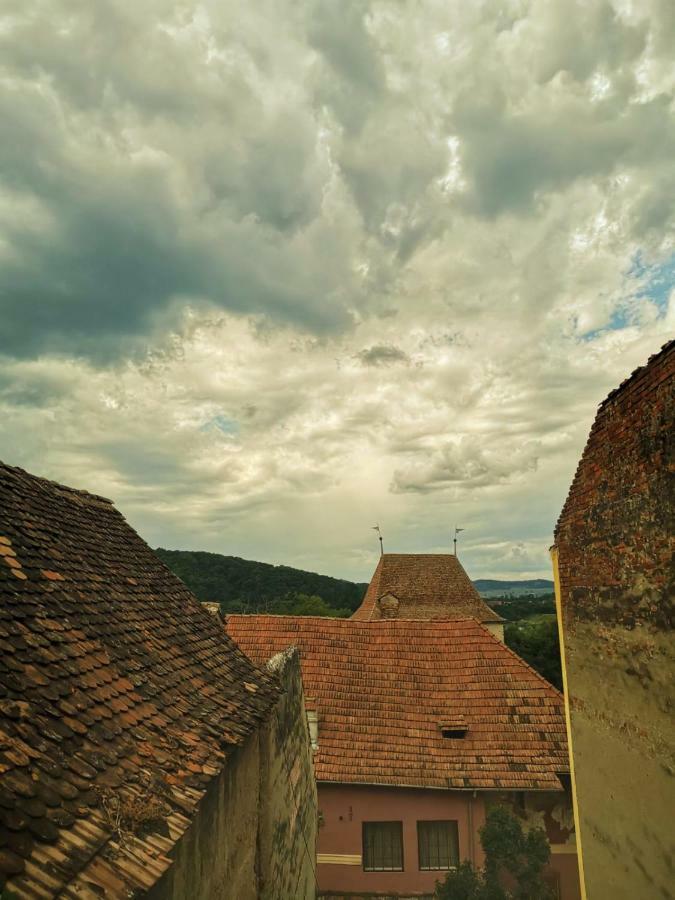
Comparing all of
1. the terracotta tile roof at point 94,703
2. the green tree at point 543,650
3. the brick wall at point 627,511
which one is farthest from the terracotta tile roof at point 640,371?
the green tree at point 543,650

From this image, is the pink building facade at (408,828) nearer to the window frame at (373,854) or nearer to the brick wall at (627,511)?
the window frame at (373,854)

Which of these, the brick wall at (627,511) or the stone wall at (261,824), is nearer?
the stone wall at (261,824)

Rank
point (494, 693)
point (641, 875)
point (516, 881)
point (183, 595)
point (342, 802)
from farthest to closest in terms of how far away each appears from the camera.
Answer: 1. point (494, 693)
2. point (342, 802)
3. point (516, 881)
4. point (183, 595)
5. point (641, 875)

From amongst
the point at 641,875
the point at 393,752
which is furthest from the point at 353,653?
the point at 641,875

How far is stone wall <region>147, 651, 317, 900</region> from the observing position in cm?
496

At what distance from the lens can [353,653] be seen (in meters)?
17.1

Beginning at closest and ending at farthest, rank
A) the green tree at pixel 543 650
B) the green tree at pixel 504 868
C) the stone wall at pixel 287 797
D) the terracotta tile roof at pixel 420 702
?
the stone wall at pixel 287 797
the green tree at pixel 504 868
the terracotta tile roof at pixel 420 702
the green tree at pixel 543 650

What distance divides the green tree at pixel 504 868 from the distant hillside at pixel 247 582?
179 feet

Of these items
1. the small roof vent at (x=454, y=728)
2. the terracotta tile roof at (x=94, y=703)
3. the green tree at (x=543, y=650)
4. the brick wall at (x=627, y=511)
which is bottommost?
the small roof vent at (x=454, y=728)

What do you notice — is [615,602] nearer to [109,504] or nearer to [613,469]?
[613,469]

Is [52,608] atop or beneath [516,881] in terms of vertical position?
atop

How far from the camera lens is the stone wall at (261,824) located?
4.96m

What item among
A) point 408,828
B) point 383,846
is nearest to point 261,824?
point 408,828

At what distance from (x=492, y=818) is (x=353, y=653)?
19.0 feet
